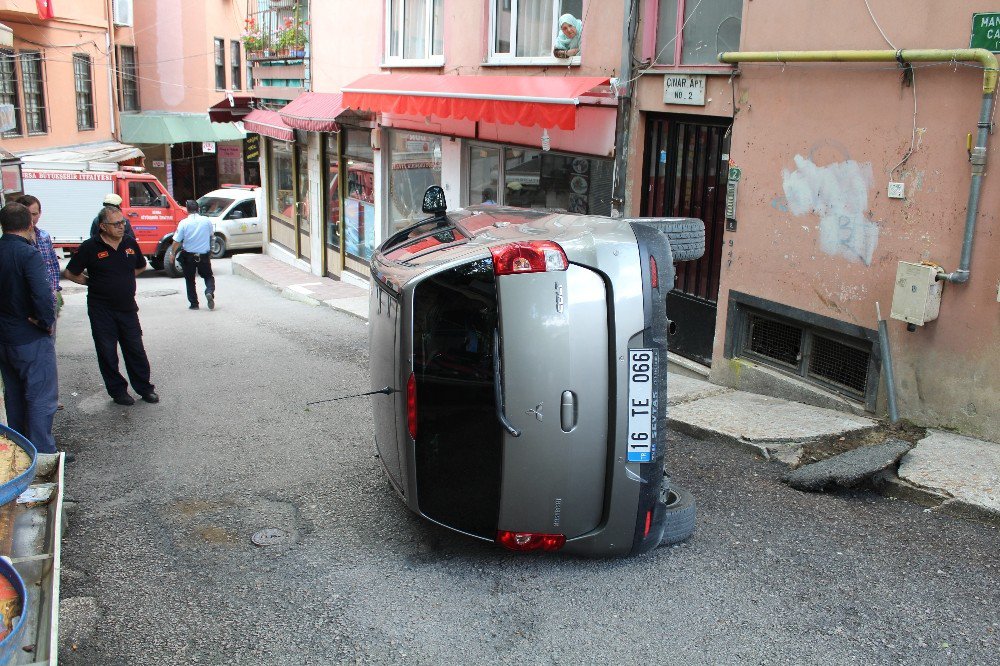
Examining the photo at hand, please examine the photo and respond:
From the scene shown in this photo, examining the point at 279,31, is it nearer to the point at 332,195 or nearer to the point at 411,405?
the point at 332,195

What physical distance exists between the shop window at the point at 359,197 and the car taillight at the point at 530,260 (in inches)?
469

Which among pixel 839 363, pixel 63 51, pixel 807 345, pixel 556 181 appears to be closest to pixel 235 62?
pixel 63 51

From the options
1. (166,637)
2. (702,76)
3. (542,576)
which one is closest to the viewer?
(166,637)

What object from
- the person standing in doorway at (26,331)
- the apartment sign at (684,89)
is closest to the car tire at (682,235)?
the apartment sign at (684,89)

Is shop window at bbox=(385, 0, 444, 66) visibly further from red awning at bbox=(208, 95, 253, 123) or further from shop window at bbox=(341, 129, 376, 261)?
red awning at bbox=(208, 95, 253, 123)

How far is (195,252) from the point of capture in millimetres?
14164

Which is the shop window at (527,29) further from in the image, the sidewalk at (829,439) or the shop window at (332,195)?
the shop window at (332,195)

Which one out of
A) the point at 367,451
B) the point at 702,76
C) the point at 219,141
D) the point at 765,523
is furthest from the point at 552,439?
the point at 219,141

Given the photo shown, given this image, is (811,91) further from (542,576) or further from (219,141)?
(219,141)

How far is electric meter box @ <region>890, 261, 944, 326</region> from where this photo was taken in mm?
6445

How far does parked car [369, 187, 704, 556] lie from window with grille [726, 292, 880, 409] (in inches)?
124

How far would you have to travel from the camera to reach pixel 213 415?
794 centimetres

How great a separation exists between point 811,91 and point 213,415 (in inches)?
230

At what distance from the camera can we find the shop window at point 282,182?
20.5 metres
